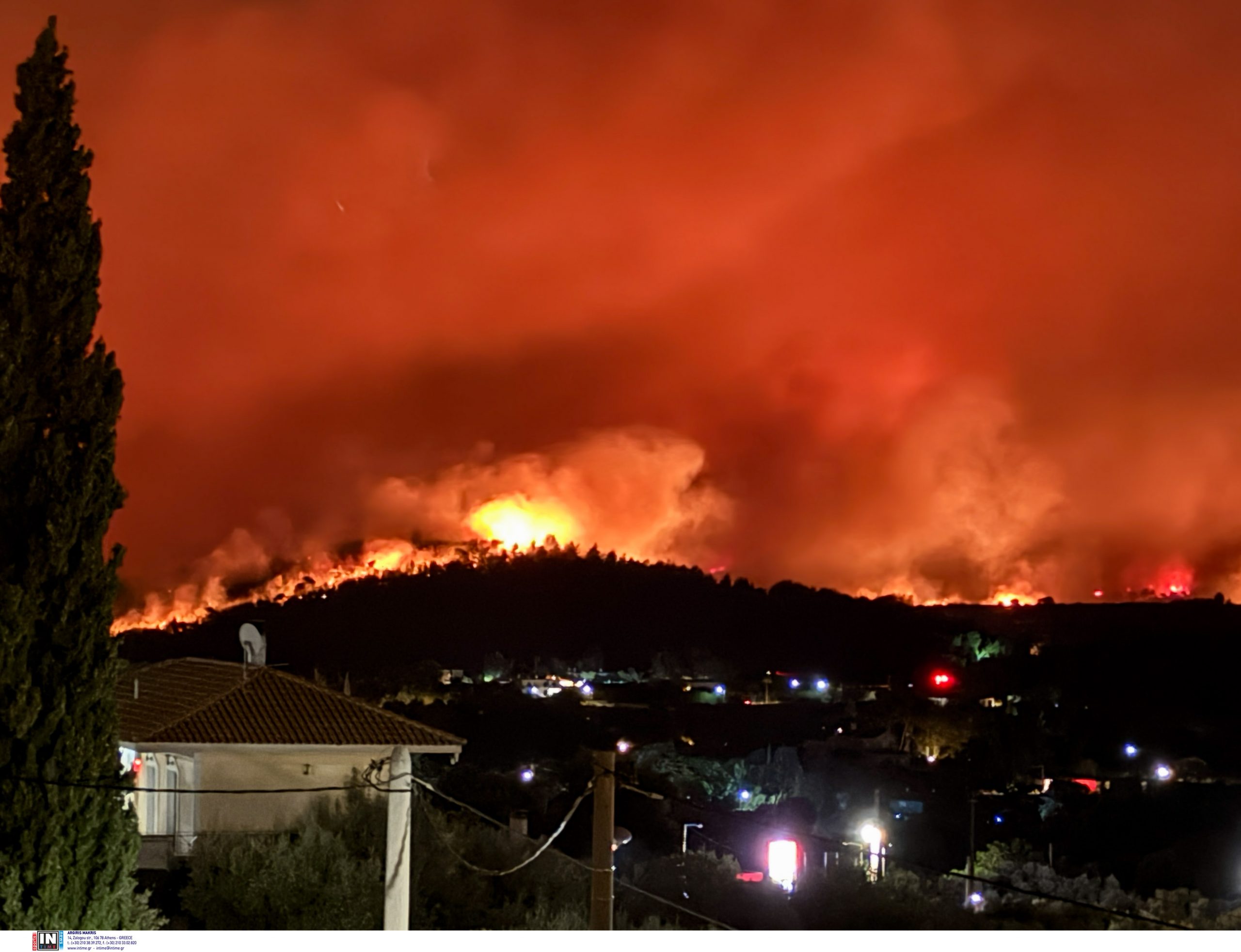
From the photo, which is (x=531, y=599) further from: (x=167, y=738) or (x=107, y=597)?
(x=107, y=597)

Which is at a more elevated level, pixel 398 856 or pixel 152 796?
pixel 152 796

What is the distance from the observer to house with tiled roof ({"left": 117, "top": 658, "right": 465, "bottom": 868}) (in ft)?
56.6

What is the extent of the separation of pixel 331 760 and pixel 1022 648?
2257 inches

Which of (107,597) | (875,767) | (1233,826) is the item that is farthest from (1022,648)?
(107,597)

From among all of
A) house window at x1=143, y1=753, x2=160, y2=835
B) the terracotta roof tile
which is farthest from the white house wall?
house window at x1=143, y1=753, x2=160, y2=835

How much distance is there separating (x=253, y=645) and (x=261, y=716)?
9.00ft

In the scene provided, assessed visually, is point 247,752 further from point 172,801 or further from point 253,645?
point 253,645

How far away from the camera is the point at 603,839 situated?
34.7 ft

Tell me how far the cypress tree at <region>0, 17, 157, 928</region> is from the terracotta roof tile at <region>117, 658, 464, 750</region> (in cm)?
577

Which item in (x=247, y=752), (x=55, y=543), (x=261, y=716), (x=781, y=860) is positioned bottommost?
(x=781, y=860)

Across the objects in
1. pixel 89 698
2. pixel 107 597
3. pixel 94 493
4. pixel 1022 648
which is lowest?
pixel 89 698

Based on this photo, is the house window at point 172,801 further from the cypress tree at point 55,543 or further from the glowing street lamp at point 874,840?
the glowing street lamp at point 874,840

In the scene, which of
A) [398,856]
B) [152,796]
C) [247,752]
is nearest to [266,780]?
[247,752]

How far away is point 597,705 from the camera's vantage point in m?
49.4
